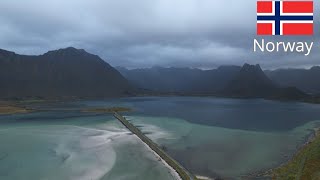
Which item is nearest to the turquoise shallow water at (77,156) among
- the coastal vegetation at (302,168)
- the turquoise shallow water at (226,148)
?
the turquoise shallow water at (226,148)

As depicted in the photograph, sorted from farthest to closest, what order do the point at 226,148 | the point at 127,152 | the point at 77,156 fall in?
the point at 226,148, the point at 127,152, the point at 77,156

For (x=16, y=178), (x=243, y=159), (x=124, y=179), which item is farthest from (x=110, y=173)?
(x=243, y=159)

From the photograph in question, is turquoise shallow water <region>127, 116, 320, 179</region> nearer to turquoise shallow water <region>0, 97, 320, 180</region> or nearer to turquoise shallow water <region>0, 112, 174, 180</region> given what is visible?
turquoise shallow water <region>0, 97, 320, 180</region>

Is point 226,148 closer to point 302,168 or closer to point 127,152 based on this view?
point 127,152

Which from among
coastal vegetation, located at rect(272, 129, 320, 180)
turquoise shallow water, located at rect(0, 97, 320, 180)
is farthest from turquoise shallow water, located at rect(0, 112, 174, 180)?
coastal vegetation, located at rect(272, 129, 320, 180)

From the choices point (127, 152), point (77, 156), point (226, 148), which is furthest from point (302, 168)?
point (77, 156)

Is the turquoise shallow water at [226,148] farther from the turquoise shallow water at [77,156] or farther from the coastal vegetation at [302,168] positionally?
the turquoise shallow water at [77,156]

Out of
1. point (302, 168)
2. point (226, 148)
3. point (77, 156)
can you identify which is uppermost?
point (302, 168)
